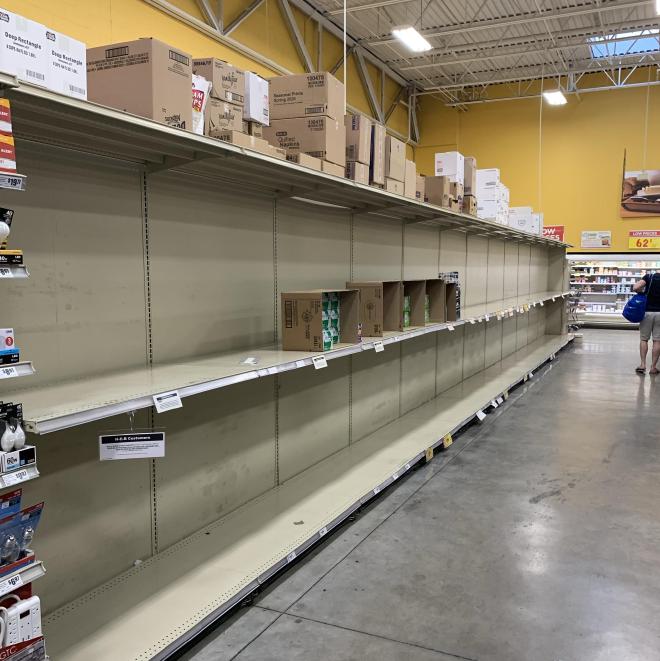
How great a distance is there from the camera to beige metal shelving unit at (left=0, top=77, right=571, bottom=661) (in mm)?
2021

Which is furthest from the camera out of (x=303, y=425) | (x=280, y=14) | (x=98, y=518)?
(x=280, y=14)

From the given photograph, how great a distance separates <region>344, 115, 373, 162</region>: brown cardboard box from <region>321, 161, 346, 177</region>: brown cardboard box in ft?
0.96

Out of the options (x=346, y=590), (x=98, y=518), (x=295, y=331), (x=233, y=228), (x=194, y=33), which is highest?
(x=194, y=33)

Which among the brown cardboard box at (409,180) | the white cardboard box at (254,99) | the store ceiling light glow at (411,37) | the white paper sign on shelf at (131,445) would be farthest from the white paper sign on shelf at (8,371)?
the store ceiling light glow at (411,37)

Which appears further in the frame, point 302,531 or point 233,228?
point 233,228

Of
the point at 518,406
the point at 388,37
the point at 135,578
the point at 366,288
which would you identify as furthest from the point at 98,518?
the point at 388,37

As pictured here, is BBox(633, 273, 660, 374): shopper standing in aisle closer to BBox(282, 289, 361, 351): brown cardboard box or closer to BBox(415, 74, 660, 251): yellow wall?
BBox(282, 289, 361, 351): brown cardboard box

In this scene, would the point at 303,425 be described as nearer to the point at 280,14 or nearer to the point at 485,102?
the point at 280,14

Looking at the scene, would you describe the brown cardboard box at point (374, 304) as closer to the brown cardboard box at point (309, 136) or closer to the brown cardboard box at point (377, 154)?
the brown cardboard box at point (377, 154)

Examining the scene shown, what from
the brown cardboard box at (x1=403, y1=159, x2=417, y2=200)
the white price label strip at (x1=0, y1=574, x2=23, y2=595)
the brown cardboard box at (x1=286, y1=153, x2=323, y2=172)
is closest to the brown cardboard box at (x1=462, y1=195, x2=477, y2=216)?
the brown cardboard box at (x1=403, y1=159, x2=417, y2=200)

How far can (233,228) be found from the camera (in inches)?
118

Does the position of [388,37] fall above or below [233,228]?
above

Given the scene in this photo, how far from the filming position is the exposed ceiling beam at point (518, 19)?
9.35 meters

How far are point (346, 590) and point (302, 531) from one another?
356 mm
